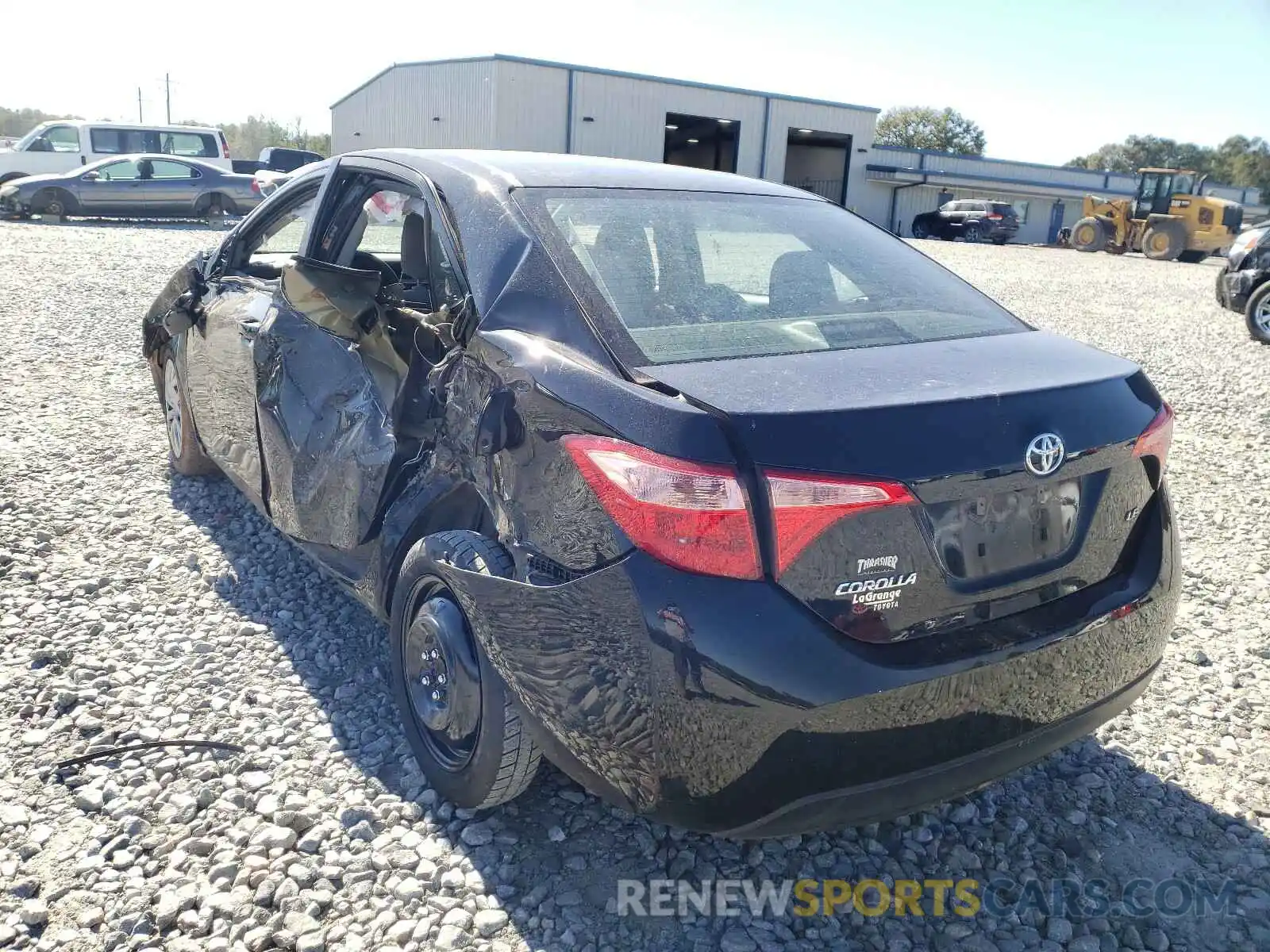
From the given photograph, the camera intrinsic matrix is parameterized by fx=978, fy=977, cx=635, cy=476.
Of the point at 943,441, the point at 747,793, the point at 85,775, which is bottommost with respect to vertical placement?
the point at 85,775

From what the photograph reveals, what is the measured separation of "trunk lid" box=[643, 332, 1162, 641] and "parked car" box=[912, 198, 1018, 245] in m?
36.1

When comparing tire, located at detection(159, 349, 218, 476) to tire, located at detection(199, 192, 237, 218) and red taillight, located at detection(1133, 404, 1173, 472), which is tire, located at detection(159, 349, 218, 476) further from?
tire, located at detection(199, 192, 237, 218)

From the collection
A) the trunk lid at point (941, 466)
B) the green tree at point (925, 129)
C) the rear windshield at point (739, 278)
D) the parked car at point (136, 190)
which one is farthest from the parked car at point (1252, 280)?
the green tree at point (925, 129)

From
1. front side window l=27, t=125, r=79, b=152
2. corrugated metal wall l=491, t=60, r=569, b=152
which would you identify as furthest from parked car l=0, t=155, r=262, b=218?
corrugated metal wall l=491, t=60, r=569, b=152

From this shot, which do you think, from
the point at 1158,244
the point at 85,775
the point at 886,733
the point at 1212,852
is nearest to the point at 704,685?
the point at 886,733

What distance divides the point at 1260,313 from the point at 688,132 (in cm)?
3063

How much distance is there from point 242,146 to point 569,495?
86303 millimetres

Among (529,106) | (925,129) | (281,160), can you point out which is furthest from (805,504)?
(925,129)

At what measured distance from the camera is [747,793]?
1891mm

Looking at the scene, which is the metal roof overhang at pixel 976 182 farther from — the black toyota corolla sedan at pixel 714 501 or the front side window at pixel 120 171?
the black toyota corolla sedan at pixel 714 501

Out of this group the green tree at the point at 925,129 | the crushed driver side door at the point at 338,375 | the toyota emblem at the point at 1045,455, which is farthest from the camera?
the green tree at the point at 925,129

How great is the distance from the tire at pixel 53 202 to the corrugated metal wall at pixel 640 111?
1638 centimetres

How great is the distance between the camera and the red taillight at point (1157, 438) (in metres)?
2.25

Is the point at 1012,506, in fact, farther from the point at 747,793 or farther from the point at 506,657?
the point at 506,657
